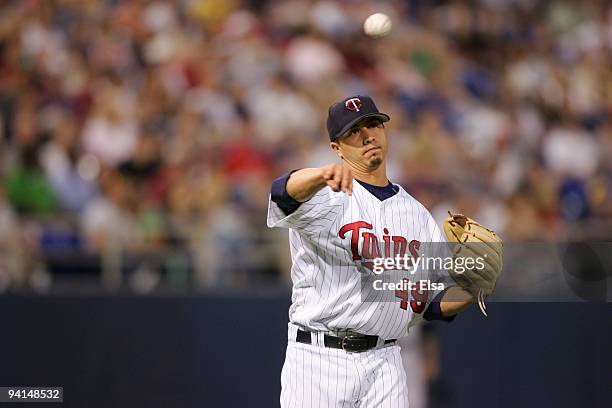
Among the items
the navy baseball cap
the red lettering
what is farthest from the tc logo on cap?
the red lettering

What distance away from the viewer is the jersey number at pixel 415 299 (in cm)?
387

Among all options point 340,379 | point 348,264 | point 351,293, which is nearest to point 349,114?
point 348,264

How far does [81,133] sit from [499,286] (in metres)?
3.61

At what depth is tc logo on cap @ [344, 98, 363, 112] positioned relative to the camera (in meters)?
3.85

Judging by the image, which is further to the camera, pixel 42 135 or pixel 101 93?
pixel 101 93

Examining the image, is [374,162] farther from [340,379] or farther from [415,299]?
[340,379]

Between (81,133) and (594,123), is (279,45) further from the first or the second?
(594,123)

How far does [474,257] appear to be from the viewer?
4.03 metres

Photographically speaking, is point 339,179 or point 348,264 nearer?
point 339,179

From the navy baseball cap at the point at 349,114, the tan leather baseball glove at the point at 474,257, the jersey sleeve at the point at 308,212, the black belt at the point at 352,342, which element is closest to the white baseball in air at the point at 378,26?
the navy baseball cap at the point at 349,114

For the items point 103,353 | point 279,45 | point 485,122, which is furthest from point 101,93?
point 485,122

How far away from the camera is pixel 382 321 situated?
12.4 feet

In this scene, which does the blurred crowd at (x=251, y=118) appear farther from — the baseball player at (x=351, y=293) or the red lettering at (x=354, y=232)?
the red lettering at (x=354, y=232)

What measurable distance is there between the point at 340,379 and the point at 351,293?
32cm
